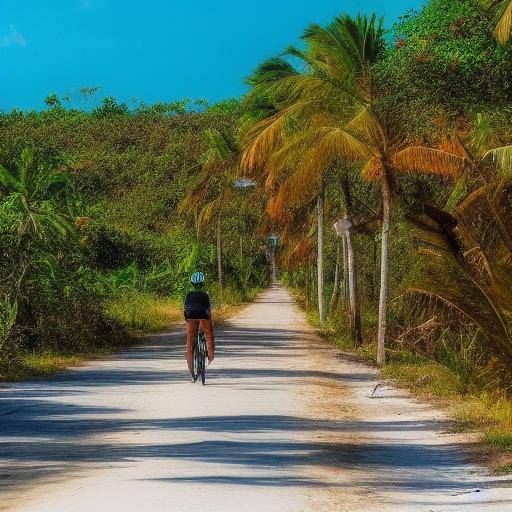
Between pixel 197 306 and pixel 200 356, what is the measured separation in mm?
854

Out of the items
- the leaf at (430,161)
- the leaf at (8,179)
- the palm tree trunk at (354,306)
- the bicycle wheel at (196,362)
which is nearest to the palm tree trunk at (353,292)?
the palm tree trunk at (354,306)

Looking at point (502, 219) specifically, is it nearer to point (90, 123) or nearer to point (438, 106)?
point (438, 106)

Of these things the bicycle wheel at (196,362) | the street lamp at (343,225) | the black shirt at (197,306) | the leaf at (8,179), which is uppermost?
the leaf at (8,179)

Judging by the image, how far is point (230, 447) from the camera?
42.0ft

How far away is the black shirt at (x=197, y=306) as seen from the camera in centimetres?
2122

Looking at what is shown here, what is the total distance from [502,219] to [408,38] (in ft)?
24.2

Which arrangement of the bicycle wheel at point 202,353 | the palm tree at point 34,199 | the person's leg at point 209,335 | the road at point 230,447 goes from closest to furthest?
the road at point 230,447, the bicycle wheel at point 202,353, the person's leg at point 209,335, the palm tree at point 34,199

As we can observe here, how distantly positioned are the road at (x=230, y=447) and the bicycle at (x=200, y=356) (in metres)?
0.23

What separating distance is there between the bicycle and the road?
0.23 m

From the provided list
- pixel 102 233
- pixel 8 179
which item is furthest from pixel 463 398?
pixel 102 233

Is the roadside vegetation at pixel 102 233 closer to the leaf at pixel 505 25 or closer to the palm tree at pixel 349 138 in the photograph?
the palm tree at pixel 349 138

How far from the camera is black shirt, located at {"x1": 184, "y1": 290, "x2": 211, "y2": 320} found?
2122cm

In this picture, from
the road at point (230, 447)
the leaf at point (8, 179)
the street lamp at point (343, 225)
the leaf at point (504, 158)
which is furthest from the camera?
the street lamp at point (343, 225)

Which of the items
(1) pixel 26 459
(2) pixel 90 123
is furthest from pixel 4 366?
(2) pixel 90 123
